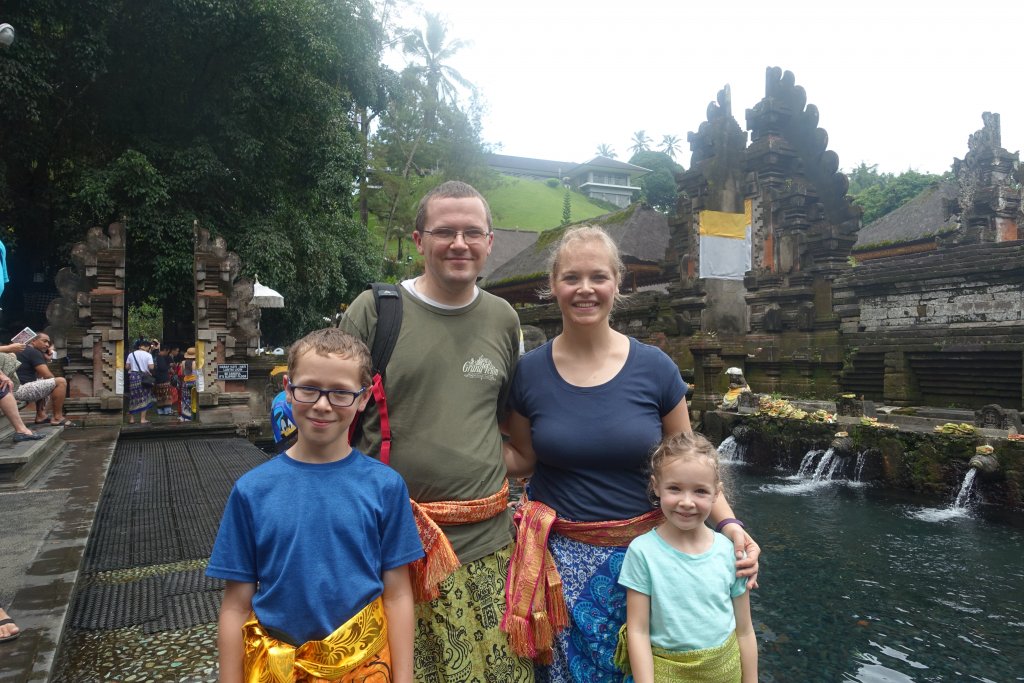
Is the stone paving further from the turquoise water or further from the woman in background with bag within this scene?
the woman in background with bag

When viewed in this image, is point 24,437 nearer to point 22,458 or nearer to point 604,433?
point 22,458

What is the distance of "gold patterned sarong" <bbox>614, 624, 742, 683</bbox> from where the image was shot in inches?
72.9

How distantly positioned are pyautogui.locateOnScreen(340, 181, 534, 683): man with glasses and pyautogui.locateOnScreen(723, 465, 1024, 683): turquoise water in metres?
3.13

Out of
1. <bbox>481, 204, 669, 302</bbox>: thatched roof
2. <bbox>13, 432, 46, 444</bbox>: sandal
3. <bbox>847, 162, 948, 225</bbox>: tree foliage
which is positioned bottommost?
<bbox>13, 432, 46, 444</bbox>: sandal

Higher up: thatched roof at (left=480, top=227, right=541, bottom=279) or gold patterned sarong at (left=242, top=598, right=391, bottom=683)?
thatched roof at (left=480, top=227, right=541, bottom=279)

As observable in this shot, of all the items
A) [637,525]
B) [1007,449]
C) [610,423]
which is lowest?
[1007,449]

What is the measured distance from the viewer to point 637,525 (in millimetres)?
2027

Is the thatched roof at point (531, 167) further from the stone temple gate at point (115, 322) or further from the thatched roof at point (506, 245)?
the stone temple gate at point (115, 322)

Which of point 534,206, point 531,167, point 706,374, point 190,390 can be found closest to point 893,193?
point 706,374

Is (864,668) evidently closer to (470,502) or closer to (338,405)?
(470,502)

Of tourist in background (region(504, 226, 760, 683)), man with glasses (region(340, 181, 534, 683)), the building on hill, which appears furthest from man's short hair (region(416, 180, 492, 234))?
the building on hill

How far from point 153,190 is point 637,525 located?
619 inches

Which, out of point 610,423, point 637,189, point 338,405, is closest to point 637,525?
point 610,423

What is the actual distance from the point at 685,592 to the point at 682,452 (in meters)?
0.37
